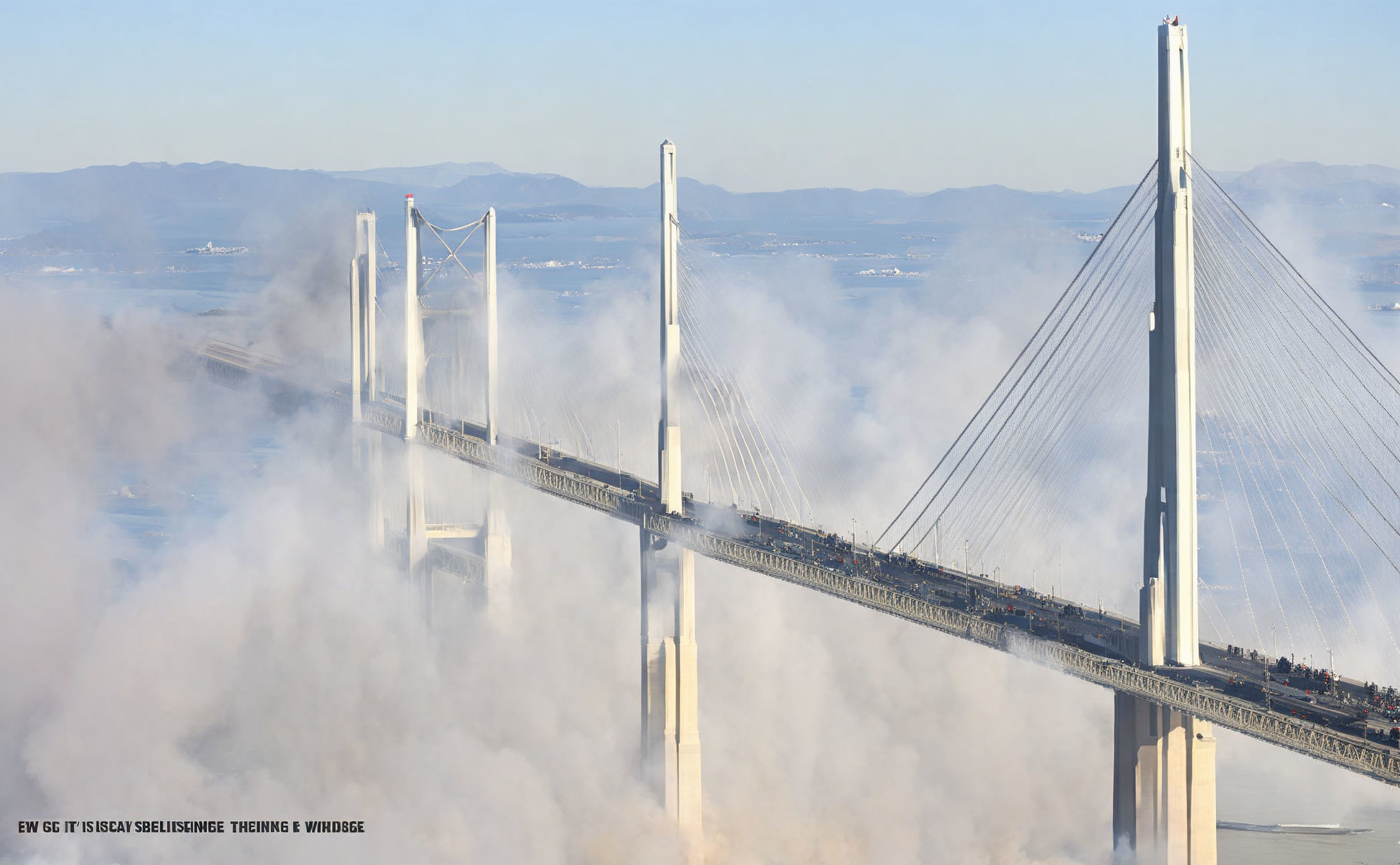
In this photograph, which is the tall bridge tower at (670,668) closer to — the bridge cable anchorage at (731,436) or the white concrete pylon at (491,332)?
the bridge cable anchorage at (731,436)

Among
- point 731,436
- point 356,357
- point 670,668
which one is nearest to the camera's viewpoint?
point 670,668

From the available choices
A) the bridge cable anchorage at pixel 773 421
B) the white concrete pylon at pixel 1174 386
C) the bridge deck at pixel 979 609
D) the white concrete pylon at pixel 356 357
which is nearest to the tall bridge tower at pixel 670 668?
the bridge deck at pixel 979 609

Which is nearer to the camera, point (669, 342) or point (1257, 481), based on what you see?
point (669, 342)

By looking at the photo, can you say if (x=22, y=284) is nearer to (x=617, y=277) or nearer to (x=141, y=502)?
(x=141, y=502)

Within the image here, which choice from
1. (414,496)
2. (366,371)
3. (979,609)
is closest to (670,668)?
(979,609)

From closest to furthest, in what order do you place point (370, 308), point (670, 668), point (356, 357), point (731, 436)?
point (670, 668)
point (356, 357)
point (370, 308)
point (731, 436)

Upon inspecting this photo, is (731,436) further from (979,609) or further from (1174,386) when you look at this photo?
(1174,386)
